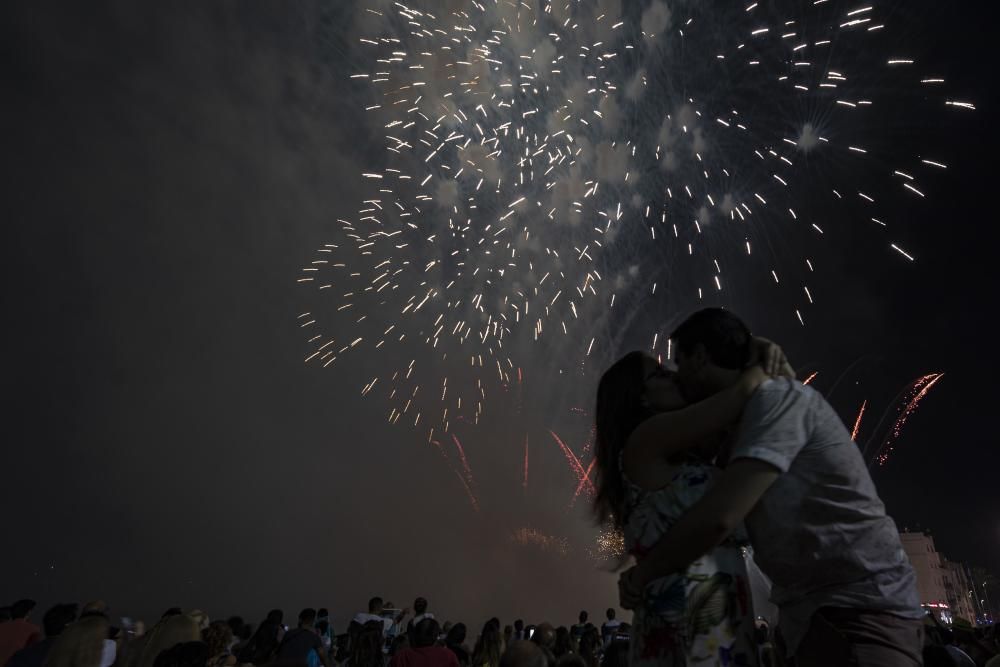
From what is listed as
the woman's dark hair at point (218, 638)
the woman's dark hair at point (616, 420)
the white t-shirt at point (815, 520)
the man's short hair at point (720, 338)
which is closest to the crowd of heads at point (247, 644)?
the woman's dark hair at point (218, 638)

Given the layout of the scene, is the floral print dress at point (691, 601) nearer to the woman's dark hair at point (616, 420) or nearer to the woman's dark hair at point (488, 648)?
the woman's dark hair at point (616, 420)

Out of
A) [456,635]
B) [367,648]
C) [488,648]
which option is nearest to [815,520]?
[488,648]

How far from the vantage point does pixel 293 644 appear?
706 cm

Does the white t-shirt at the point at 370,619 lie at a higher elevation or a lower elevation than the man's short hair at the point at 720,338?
lower

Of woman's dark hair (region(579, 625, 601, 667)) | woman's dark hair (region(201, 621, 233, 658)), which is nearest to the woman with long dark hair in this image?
woman's dark hair (region(201, 621, 233, 658))

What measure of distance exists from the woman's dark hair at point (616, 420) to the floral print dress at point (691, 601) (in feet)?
0.83

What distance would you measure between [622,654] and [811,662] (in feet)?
13.7

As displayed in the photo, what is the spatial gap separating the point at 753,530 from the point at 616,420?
657 mm

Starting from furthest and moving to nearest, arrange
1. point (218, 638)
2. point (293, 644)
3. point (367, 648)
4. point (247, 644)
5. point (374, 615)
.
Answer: point (374, 615) → point (367, 648) → point (247, 644) → point (293, 644) → point (218, 638)

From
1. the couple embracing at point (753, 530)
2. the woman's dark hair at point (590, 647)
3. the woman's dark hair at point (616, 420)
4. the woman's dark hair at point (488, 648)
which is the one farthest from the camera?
Result: the woman's dark hair at point (590, 647)

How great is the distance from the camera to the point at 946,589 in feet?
269

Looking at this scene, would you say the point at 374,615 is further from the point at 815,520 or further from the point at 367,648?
the point at 815,520

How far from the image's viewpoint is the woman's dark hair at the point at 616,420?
2443 mm

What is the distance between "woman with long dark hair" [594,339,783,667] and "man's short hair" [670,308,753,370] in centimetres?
7
